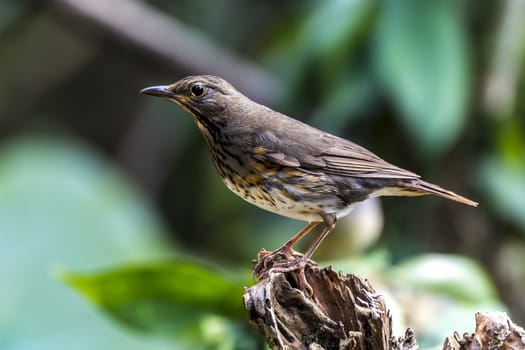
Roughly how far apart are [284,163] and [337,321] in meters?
1.03

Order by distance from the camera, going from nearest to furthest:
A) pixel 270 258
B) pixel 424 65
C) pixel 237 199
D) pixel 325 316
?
pixel 325 316 < pixel 270 258 < pixel 424 65 < pixel 237 199

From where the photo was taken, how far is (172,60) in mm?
7879

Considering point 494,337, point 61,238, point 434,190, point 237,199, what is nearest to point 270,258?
point 434,190

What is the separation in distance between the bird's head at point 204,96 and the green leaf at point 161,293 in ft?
2.11

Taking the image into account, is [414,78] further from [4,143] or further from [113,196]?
[4,143]

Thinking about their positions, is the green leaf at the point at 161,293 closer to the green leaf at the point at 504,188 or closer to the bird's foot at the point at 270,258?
the bird's foot at the point at 270,258

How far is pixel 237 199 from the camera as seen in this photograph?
7.81m

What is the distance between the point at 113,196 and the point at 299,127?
4.15 m

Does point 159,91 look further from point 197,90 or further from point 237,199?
point 237,199

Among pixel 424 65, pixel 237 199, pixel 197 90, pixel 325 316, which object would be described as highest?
pixel 424 65

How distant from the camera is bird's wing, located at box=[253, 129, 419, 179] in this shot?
3713 mm

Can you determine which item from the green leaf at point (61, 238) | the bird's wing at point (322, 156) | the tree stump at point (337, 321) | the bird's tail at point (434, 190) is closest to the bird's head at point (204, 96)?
the bird's wing at point (322, 156)

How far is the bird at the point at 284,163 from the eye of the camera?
366cm

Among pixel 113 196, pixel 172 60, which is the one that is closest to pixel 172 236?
pixel 113 196
